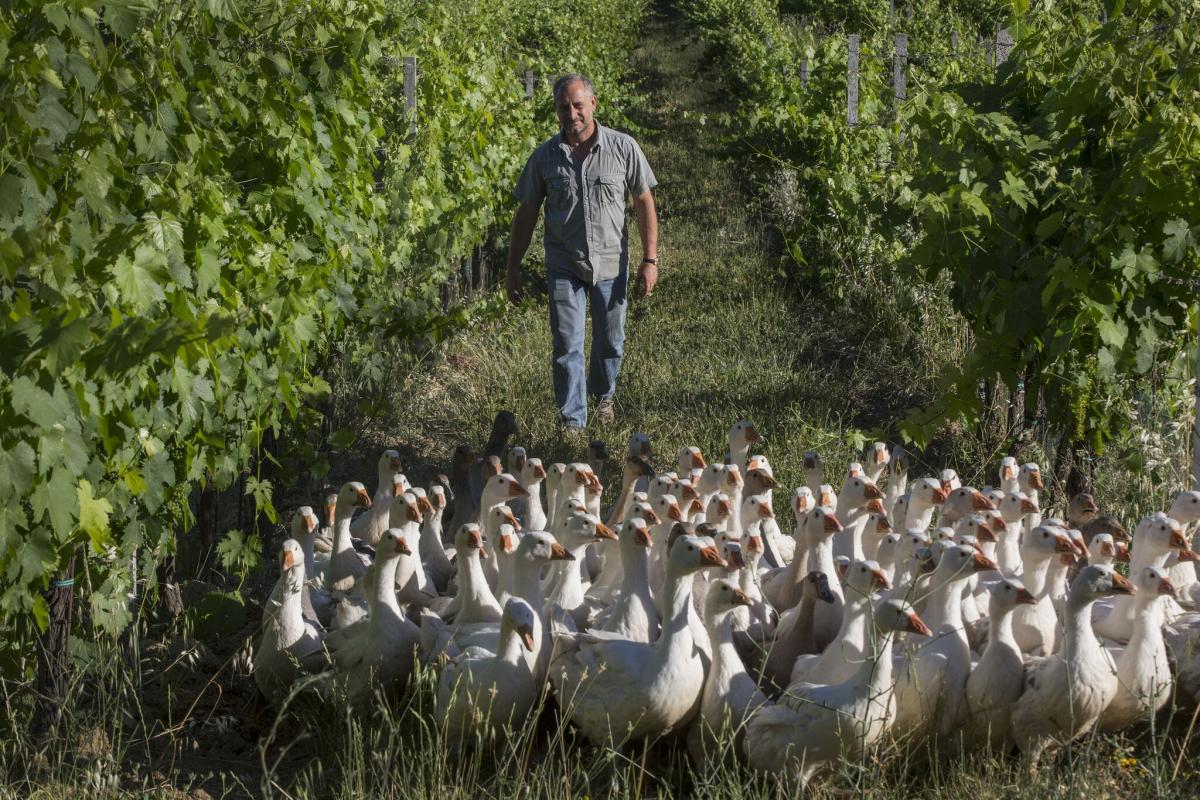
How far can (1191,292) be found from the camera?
5.34 meters

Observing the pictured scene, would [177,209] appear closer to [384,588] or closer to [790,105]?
[384,588]

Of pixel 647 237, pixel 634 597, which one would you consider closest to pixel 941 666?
pixel 634 597

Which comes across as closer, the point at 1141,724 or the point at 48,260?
the point at 48,260

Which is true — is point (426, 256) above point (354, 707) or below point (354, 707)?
above

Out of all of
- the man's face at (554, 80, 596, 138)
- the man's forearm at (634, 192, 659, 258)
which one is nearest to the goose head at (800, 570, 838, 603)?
the man's forearm at (634, 192, 659, 258)

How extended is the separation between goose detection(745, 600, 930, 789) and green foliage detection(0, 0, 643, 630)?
1772 millimetres

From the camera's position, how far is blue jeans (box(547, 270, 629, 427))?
7.50 meters

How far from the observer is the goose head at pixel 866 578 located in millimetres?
3818

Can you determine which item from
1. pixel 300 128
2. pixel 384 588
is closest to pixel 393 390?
pixel 300 128

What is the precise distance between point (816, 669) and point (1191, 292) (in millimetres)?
2511

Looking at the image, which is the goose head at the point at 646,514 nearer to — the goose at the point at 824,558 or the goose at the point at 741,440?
the goose at the point at 824,558

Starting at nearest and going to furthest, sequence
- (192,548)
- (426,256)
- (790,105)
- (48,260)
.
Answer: (48,260), (192,548), (426,256), (790,105)

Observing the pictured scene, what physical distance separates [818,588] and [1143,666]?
926 millimetres

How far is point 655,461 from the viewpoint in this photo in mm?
6910
